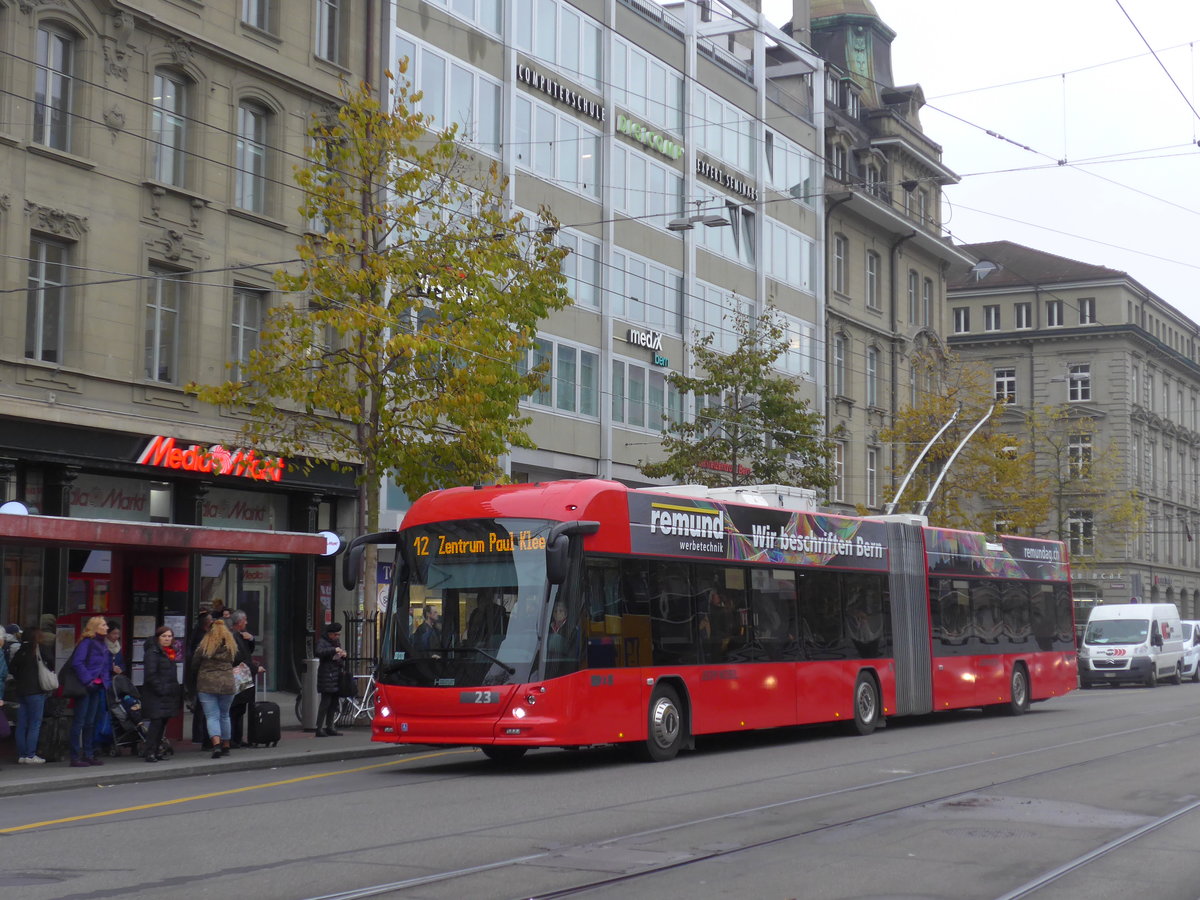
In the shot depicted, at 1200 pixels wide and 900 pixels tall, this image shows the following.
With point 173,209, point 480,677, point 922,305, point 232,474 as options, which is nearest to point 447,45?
point 173,209

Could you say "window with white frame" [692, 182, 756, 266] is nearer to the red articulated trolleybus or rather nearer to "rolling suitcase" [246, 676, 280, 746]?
the red articulated trolleybus

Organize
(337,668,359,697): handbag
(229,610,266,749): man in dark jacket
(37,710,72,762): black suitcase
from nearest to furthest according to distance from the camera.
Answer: (37,710,72,762): black suitcase → (229,610,266,749): man in dark jacket → (337,668,359,697): handbag

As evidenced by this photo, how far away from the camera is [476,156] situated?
33.4 meters

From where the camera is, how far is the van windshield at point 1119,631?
45.0 m

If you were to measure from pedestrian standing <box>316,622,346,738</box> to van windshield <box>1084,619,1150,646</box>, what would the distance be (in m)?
29.6

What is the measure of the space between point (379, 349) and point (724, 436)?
1727 cm

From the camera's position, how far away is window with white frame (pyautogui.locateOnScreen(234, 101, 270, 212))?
27.6 meters

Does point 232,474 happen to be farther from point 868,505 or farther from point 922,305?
point 922,305

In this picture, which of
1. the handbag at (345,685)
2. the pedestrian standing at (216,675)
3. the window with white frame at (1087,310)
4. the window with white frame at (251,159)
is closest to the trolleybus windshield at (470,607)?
the pedestrian standing at (216,675)

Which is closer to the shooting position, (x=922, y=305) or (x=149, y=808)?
(x=149, y=808)

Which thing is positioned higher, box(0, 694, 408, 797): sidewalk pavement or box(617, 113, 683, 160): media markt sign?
box(617, 113, 683, 160): media markt sign

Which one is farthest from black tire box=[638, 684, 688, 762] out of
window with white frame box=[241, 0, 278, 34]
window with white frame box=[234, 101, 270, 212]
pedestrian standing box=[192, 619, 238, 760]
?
window with white frame box=[241, 0, 278, 34]

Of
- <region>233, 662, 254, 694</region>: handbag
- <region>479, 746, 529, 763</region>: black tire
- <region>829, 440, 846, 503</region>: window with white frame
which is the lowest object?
<region>479, 746, 529, 763</region>: black tire

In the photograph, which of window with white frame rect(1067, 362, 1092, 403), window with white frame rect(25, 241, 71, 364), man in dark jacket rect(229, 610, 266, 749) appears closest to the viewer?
man in dark jacket rect(229, 610, 266, 749)
